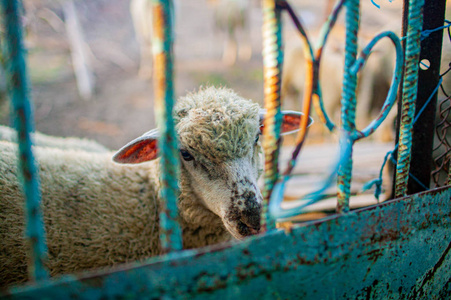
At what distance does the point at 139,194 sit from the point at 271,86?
1.40 m

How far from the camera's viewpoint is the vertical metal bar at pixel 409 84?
3.49ft

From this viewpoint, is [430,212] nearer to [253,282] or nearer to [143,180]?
[253,282]

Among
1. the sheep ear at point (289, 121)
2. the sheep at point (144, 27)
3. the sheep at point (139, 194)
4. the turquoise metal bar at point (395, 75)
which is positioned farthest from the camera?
the sheep at point (144, 27)

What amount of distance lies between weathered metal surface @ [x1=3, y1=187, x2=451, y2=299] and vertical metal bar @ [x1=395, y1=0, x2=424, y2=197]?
14cm

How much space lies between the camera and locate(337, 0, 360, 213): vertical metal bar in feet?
3.02

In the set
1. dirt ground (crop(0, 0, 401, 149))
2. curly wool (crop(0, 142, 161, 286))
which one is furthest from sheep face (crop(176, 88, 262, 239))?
dirt ground (crop(0, 0, 401, 149))

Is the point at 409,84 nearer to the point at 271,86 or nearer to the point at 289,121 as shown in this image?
the point at 271,86

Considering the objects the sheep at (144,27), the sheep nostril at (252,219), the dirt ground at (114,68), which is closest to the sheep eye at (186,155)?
the sheep nostril at (252,219)

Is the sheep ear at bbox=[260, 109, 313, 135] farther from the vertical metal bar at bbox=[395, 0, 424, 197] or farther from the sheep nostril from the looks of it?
the vertical metal bar at bbox=[395, 0, 424, 197]

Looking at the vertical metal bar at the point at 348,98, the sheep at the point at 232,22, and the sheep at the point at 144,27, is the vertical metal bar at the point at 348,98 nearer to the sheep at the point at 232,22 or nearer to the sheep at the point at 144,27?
the sheep at the point at 144,27

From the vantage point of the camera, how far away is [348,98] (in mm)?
967

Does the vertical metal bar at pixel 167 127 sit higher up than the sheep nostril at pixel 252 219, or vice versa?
the vertical metal bar at pixel 167 127

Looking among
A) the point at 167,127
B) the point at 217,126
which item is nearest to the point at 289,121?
the point at 217,126

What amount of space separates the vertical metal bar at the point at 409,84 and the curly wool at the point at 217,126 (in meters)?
0.82
